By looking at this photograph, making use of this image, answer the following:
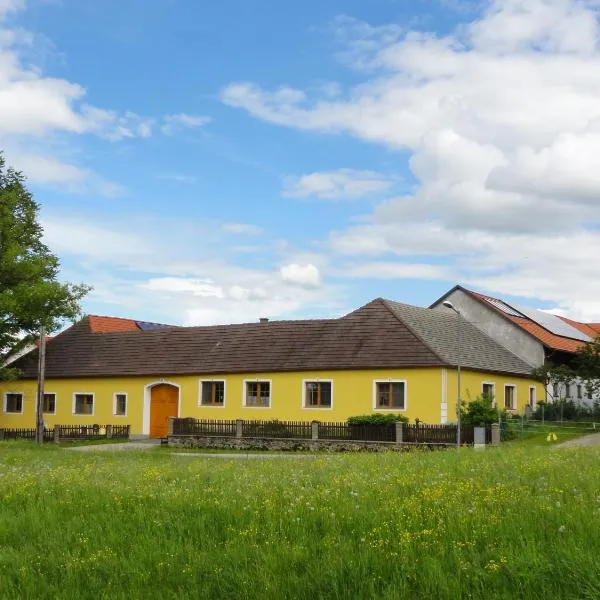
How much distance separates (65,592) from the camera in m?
7.89

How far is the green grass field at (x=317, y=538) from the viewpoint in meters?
6.94

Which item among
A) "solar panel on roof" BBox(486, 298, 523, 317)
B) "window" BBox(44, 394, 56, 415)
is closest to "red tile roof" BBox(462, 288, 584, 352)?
"solar panel on roof" BBox(486, 298, 523, 317)

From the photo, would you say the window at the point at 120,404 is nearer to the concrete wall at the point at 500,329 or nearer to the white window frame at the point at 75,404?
the white window frame at the point at 75,404

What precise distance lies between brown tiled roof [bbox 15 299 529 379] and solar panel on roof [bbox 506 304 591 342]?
7259 millimetres

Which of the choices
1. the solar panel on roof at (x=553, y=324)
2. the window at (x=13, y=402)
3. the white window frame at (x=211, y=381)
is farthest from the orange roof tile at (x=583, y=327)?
the window at (x=13, y=402)

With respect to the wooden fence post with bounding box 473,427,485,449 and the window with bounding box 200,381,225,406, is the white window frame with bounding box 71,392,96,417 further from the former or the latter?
the wooden fence post with bounding box 473,427,485,449

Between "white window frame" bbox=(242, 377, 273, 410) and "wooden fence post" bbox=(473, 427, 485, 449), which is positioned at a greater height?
"white window frame" bbox=(242, 377, 273, 410)

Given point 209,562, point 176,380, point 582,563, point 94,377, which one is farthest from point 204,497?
point 94,377

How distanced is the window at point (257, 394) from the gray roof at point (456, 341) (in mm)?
7151

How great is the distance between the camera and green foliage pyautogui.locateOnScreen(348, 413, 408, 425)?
33281mm

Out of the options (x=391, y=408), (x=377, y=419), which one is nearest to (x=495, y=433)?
(x=377, y=419)

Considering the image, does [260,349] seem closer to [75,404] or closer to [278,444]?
[278,444]

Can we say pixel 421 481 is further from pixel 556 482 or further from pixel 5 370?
pixel 5 370

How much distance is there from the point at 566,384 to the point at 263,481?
35.5 meters
